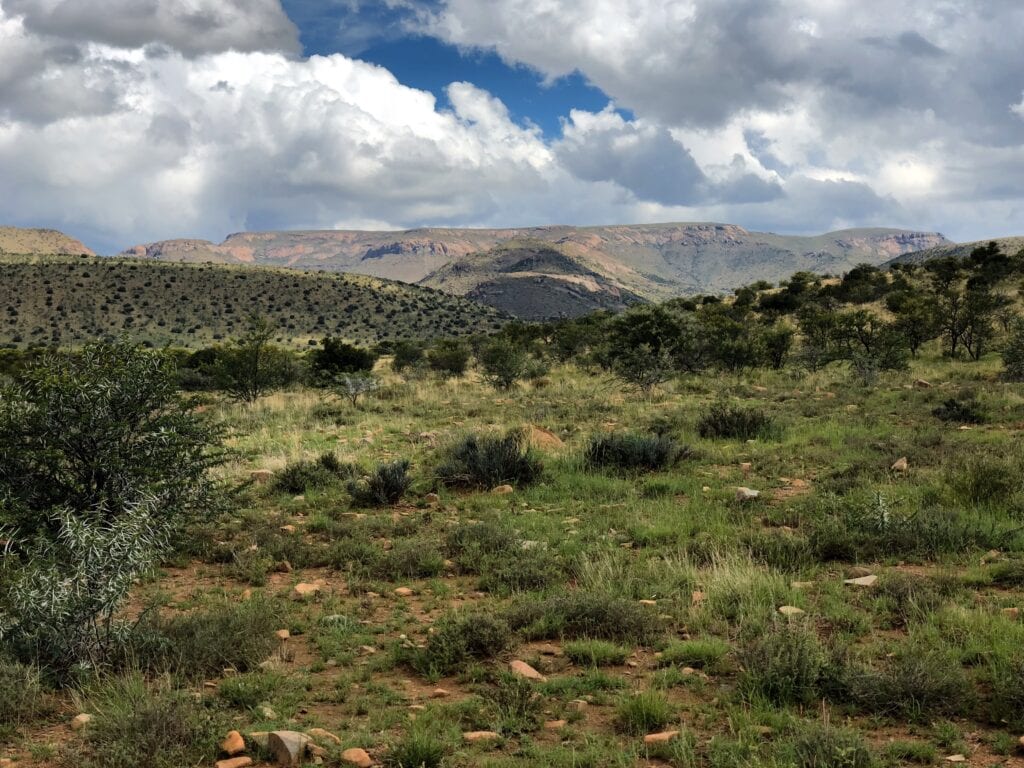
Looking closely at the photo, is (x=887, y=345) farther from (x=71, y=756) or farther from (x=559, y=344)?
(x=71, y=756)

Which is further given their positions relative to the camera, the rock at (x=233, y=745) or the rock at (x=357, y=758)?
the rock at (x=233, y=745)

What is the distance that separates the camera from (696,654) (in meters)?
5.08

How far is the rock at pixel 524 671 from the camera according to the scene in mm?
4870

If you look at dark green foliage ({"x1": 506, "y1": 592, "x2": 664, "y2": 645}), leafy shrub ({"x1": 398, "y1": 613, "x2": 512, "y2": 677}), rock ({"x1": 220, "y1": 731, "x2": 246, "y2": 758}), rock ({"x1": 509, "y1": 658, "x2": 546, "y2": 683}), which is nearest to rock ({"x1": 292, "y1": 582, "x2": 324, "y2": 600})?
leafy shrub ({"x1": 398, "y1": 613, "x2": 512, "y2": 677})

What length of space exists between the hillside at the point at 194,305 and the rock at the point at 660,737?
78.0 m

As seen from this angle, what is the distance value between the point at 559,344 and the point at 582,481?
28.0 meters

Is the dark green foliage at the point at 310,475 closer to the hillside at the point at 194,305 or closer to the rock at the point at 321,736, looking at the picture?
the rock at the point at 321,736

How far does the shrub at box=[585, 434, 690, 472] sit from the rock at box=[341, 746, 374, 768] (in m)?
8.12

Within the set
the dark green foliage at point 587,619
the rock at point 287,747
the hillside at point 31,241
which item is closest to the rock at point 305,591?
the dark green foliage at point 587,619

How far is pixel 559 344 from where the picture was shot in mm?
38594

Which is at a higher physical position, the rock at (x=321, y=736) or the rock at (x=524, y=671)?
the rock at (x=321, y=736)

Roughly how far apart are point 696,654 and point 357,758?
2.60m

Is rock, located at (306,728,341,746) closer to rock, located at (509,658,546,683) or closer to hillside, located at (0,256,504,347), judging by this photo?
rock, located at (509,658,546,683)

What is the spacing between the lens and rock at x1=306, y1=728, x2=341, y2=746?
4.05 meters
